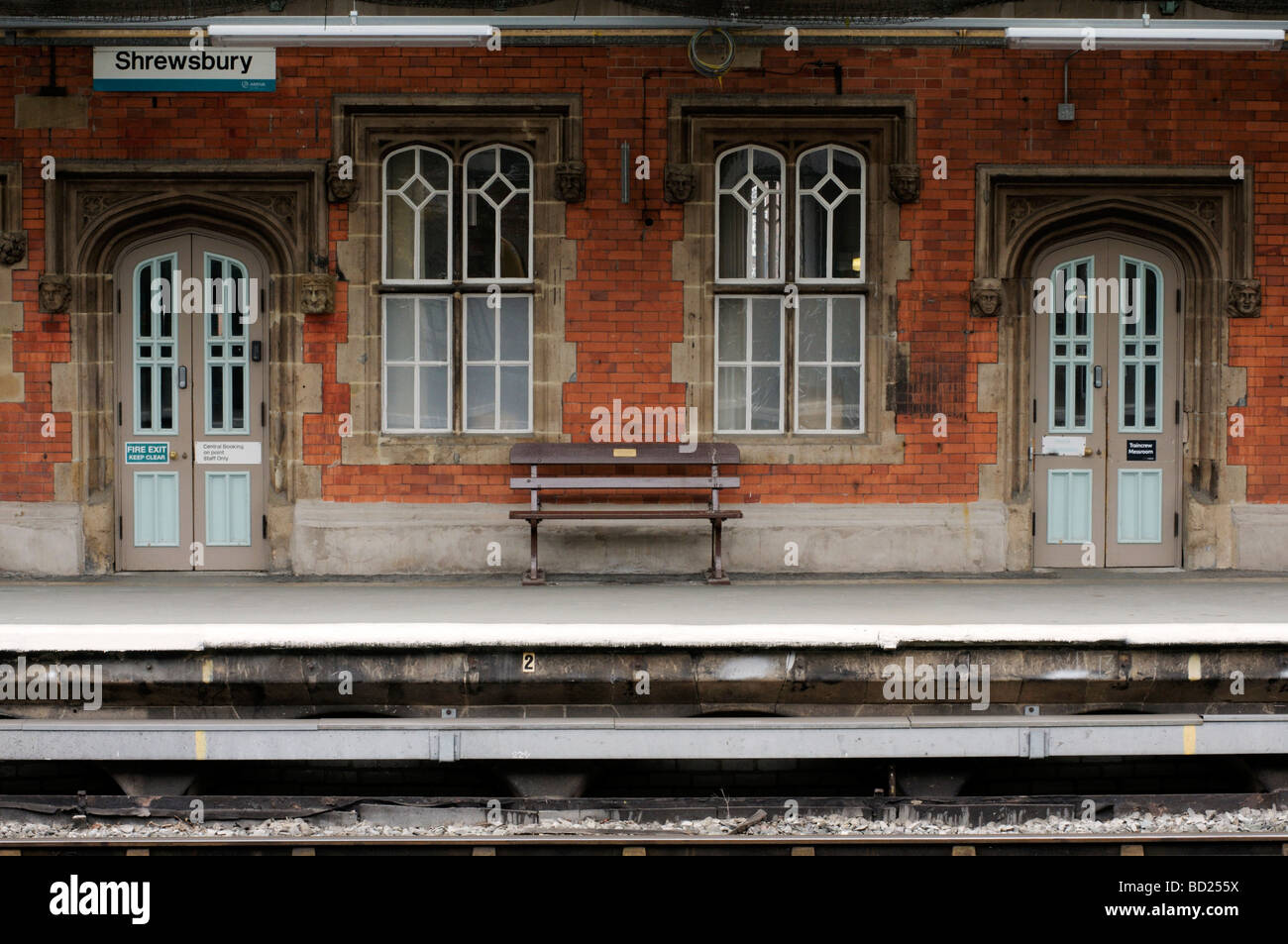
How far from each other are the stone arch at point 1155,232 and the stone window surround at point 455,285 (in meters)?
3.55

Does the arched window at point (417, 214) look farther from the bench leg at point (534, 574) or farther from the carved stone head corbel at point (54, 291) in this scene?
the carved stone head corbel at point (54, 291)

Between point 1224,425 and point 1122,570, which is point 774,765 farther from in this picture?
point 1224,425

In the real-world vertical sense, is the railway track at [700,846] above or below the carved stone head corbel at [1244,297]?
below

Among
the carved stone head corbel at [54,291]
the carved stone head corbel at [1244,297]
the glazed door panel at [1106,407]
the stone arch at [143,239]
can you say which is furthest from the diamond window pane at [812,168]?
the carved stone head corbel at [54,291]

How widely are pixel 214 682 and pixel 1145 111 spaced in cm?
864

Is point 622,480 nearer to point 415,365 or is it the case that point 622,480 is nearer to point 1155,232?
point 415,365

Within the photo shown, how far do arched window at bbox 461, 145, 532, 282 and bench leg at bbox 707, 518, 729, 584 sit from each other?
8.65 ft

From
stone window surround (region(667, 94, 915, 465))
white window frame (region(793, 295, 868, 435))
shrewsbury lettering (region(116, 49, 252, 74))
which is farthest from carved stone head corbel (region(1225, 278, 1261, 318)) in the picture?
shrewsbury lettering (region(116, 49, 252, 74))

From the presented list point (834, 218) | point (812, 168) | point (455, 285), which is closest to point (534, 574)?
point (455, 285)

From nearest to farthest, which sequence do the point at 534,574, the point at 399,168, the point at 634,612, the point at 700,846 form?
the point at 700,846 → the point at 634,612 → the point at 534,574 → the point at 399,168

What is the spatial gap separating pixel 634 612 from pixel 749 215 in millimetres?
4161

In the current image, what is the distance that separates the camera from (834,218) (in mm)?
11008

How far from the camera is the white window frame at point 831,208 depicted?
10953mm

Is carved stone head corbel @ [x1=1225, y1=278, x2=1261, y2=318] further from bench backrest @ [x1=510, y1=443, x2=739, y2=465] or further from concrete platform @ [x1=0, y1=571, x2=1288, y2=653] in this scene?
bench backrest @ [x1=510, y1=443, x2=739, y2=465]
